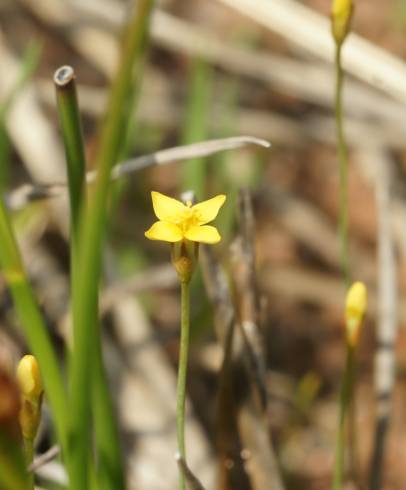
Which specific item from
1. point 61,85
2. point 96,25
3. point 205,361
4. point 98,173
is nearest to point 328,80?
point 96,25

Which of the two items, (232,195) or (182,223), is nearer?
(182,223)

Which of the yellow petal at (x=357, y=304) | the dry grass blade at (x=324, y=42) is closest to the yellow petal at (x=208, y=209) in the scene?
the yellow petal at (x=357, y=304)

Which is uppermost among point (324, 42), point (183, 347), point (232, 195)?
point (324, 42)

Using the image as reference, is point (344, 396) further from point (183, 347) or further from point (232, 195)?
point (232, 195)

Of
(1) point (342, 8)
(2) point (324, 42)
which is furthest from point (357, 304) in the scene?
(2) point (324, 42)

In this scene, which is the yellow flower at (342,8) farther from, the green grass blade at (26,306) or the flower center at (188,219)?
the green grass blade at (26,306)

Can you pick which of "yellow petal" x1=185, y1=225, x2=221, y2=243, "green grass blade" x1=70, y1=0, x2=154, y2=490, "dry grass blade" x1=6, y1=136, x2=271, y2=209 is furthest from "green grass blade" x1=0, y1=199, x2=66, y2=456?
"dry grass blade" x1=6, y1=136, x2=271, y2=209

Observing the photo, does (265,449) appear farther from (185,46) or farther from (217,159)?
(185,46)
